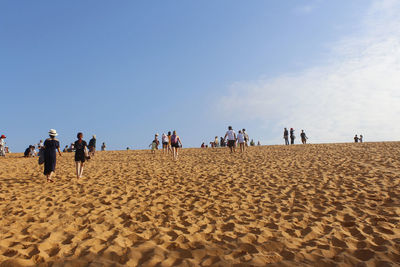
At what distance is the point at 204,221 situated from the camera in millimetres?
5715

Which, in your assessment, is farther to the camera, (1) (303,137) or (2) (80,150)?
(1) (303,137)

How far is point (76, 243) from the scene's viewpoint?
457cm

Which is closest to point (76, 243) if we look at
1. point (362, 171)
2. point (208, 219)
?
point (208, 219)

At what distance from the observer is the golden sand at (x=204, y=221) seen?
13.2 ft

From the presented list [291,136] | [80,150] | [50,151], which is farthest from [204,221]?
[291,136]

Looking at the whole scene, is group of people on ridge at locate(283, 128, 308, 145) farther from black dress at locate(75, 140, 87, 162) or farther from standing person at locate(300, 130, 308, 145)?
black dress at locate(75, 140, 87, 162)

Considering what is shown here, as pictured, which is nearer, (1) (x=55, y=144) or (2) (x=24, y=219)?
(2) (x=24, y=219)

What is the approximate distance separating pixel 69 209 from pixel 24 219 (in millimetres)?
997

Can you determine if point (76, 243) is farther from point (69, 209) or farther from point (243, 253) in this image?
point (243, 253)

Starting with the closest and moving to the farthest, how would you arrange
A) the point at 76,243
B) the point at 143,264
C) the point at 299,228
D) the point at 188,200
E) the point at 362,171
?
1. the point at 143,264
2. the point at 76,243
3. the point at 299,228
4. the point at 188,200
5. the point at 362,171

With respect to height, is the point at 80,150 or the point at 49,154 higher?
the point at 80,150

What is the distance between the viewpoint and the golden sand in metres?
4.04

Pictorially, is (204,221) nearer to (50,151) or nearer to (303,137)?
(50,151)

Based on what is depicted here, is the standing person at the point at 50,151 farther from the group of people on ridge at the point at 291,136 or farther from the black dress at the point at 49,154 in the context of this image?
the group of people on ridge at the point at 291,136
